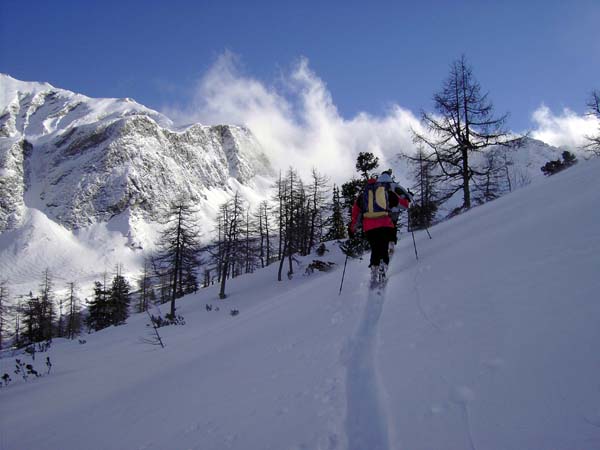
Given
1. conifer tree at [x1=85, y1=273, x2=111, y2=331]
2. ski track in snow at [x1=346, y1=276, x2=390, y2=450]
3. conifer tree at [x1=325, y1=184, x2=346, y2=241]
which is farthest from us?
conifer tree at [x1=85, y1=273, x2=111, y2=331]

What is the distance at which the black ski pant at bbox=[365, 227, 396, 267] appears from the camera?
553 cm

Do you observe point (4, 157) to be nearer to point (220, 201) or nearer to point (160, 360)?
point (220, 201)

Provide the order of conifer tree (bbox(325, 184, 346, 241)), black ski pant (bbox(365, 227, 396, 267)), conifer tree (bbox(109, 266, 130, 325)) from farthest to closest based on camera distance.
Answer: conifer tree (bbox(109, 266, 130, 325)) → conifer tree (bbox(325, 184, 346, 241)) → black ski pant (bbox(365, 227, 396, 267))

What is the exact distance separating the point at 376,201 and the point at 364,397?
3898mm

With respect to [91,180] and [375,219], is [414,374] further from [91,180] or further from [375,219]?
[91,180]

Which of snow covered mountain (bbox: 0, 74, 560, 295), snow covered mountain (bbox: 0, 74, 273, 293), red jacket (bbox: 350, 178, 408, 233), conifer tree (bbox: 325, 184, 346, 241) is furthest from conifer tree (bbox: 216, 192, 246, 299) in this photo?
snow covered mountain (bbox: 0, 74, 273, 293)

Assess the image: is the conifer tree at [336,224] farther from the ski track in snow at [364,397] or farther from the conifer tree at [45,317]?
the conifer tree at [45,317]

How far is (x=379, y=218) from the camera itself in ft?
18.3

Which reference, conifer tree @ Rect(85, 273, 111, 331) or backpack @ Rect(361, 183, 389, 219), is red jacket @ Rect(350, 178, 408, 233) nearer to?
backpack @ Rect(361, 183, 389, 219)

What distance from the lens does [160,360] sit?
5746mm

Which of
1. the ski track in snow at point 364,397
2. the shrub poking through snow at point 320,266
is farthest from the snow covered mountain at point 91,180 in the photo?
the ski track in snow at point 364,397

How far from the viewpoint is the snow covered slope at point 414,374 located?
1.55 metres

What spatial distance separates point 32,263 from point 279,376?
98.4 m

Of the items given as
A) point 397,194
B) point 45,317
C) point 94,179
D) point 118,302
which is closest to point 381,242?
point 397,194
